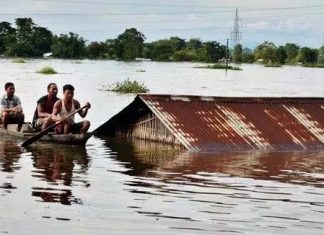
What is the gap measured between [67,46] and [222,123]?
401 feet

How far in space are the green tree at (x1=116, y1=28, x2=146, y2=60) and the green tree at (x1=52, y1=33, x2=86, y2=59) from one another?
7957 millimetres

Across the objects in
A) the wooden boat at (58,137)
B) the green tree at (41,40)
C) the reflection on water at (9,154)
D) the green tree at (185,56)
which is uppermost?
the green tree at (41,40)

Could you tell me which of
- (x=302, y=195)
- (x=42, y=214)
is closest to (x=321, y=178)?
(x=302, y=195)

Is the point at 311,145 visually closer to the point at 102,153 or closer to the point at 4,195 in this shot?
the point at 102,153

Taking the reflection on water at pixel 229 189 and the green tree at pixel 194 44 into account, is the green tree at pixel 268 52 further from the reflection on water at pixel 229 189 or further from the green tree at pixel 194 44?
the reflection on water at pixel 229 189

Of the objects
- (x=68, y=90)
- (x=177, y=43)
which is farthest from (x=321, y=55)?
(x=68, y=90)

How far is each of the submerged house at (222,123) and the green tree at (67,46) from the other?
117m

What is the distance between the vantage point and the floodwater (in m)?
8.51

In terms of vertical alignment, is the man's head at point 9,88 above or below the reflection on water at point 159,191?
above

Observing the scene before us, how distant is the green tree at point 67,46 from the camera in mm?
134000

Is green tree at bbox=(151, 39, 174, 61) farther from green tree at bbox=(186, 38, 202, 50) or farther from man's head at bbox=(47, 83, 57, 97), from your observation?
man's head at bbox=(47, 83, 57, 97)

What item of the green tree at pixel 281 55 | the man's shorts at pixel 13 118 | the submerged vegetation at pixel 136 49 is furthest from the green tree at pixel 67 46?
the man's shorts at pixel 13 118

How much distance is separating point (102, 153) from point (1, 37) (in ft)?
398

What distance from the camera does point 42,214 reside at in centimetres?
882
